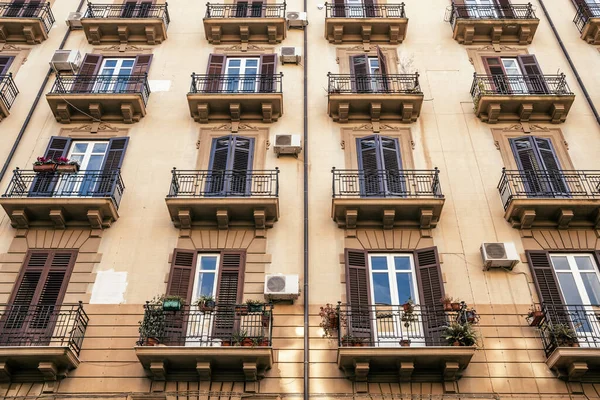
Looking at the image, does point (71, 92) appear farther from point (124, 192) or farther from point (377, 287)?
point (377, 287)

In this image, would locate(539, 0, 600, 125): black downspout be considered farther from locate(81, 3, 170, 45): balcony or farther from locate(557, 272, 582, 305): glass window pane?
locate(81, 3, 170, 45): balcony

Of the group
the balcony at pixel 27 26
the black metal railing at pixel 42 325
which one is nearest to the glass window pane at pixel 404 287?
the black metal railing at pixel 42 325

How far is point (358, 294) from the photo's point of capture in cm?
1476

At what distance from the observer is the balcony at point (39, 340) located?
513 inches

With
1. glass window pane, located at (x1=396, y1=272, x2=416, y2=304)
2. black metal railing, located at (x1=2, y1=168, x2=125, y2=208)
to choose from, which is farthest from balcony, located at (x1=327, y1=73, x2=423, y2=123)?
black metal railing, located at (x1=2, y1=168, x2=125, y2=208)

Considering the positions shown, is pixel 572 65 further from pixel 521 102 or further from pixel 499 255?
pixel 499 255

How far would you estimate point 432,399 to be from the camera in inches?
515

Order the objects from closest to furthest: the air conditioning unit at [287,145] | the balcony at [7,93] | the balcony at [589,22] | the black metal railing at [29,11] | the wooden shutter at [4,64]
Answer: the air conditioning unit at [287,145] < the balcony at [7,93] < the wooden shutter at [4,64] < the balcony at [589,22] < the black metal railing at [29,11]

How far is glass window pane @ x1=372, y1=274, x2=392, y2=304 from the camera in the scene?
1476cm

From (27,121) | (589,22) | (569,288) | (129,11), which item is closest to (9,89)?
(27,121)

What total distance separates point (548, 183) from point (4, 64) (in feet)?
57.9

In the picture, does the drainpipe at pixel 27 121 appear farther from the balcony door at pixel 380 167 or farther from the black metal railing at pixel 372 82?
the balcony door at pixel 380 167

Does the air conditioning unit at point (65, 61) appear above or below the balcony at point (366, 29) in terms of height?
below

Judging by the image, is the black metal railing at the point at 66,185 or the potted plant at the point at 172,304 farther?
the black metal railing at the point at 66,185
